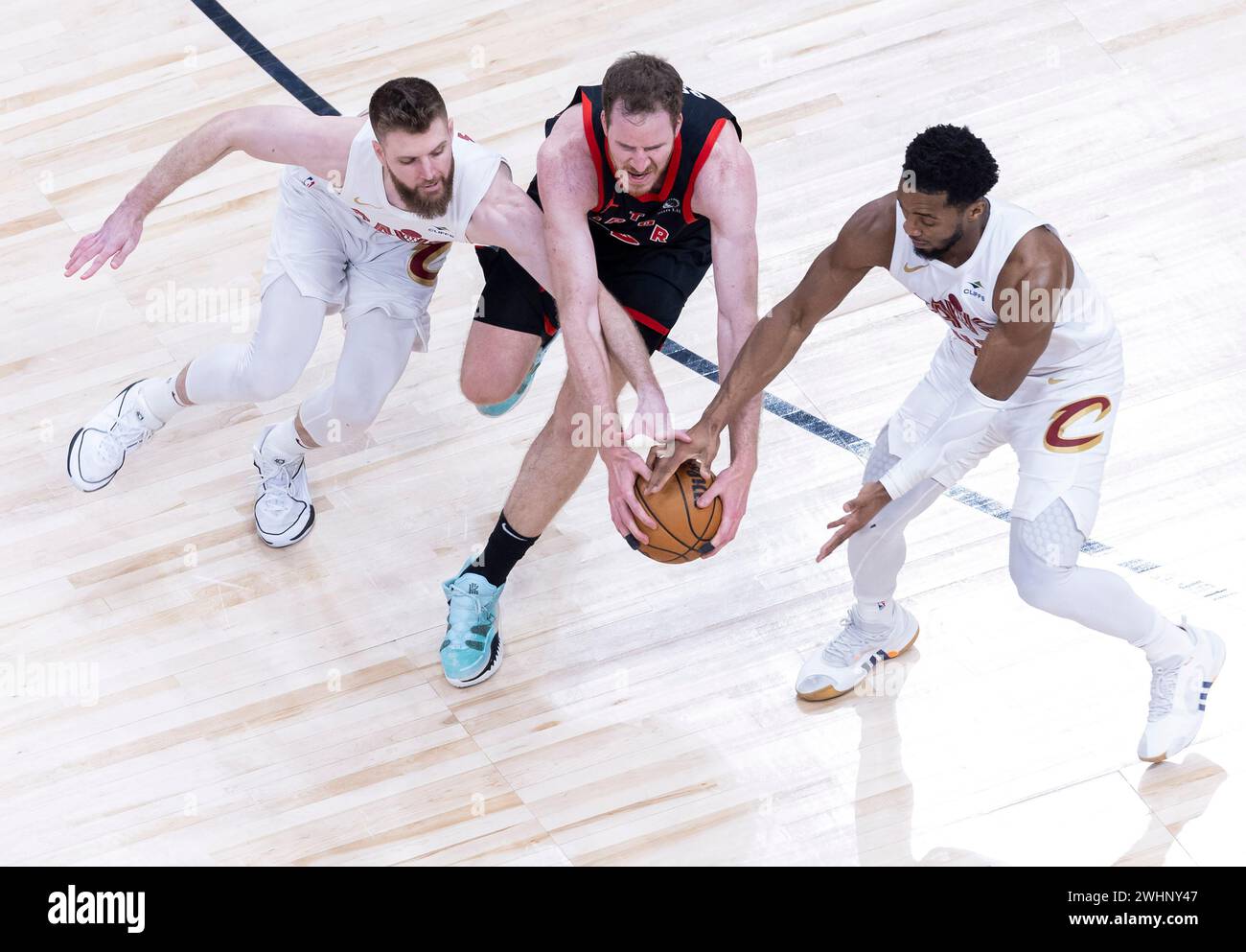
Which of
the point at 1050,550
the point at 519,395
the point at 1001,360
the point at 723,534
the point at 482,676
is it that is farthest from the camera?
the point at 519,395

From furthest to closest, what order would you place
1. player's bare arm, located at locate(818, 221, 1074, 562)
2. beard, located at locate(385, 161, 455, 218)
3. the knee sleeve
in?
beard, located at locate(385, 161, 455, 218) < the knee sleeve < player's bare arm, located at locate(818, 221, 1074, 562)

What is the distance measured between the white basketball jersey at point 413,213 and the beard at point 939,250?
1.29m

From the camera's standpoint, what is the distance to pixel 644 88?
4.04 meters

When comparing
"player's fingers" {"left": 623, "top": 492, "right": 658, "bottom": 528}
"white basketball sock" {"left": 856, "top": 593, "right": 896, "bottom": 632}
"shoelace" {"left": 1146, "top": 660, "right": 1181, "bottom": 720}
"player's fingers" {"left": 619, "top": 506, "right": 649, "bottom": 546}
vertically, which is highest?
"player's fingers" {"left": 623, "top": 492, "right": 658, "bottom": 528}

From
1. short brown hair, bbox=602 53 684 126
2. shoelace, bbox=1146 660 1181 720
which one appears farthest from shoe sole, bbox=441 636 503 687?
shoelace, bbox=1146 660 1181 720

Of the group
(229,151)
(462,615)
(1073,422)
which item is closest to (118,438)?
(229,151)

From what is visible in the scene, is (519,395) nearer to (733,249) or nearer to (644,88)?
(733,249)

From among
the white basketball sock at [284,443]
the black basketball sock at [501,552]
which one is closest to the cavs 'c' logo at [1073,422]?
the black basketball sock at [501,552]

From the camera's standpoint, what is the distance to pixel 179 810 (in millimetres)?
4398

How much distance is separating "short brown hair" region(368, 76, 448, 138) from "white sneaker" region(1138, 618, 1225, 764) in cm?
242

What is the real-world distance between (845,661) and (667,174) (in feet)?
4.78

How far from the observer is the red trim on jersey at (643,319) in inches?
183

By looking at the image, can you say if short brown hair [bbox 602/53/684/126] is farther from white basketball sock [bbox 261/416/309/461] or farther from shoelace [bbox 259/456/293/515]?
shoelace [bbox 259/456/293/515]

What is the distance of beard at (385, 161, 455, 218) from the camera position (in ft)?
14.3
